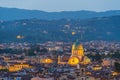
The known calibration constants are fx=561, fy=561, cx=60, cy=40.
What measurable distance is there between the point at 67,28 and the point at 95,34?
11.8 meters

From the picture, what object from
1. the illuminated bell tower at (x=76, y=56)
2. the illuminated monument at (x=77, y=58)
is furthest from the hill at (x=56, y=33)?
the illuminated monument at (x=77, y=58)

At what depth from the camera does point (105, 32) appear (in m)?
196

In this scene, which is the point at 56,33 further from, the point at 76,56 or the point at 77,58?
the point at 77,58

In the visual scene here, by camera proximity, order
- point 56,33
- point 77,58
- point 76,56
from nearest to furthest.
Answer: point 77,58, point 76,56, point 56,33

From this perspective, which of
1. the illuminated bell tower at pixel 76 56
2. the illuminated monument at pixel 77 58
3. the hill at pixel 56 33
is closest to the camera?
the illuminated monument at pixel 77 58

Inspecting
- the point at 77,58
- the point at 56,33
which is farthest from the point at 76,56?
the point at 56,33

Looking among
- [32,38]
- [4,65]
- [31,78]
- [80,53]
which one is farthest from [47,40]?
[31,78]

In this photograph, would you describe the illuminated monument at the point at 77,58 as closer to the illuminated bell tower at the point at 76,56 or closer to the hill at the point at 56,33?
the illuminated bell tower at the point at 76,56

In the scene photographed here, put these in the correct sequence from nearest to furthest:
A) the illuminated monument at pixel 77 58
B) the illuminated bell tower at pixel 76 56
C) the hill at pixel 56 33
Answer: the illuminated monument at pixel 77 58 < the illuminated bell tower at pixel 76 56 < the hill at pixel 56 33

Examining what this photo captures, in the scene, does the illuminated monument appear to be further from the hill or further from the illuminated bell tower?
the hill

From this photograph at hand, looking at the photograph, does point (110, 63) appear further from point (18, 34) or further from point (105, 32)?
point (105, 32)

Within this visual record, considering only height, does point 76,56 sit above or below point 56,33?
below

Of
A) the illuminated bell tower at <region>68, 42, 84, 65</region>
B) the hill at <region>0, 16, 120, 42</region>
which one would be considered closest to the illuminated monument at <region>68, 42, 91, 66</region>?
the illuminated bell tower at <region>68, 42, 84, 65</region>

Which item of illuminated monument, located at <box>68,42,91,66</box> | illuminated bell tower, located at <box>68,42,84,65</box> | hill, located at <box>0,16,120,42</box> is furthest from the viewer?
hill, located at <box>0,16,120,42</box>
